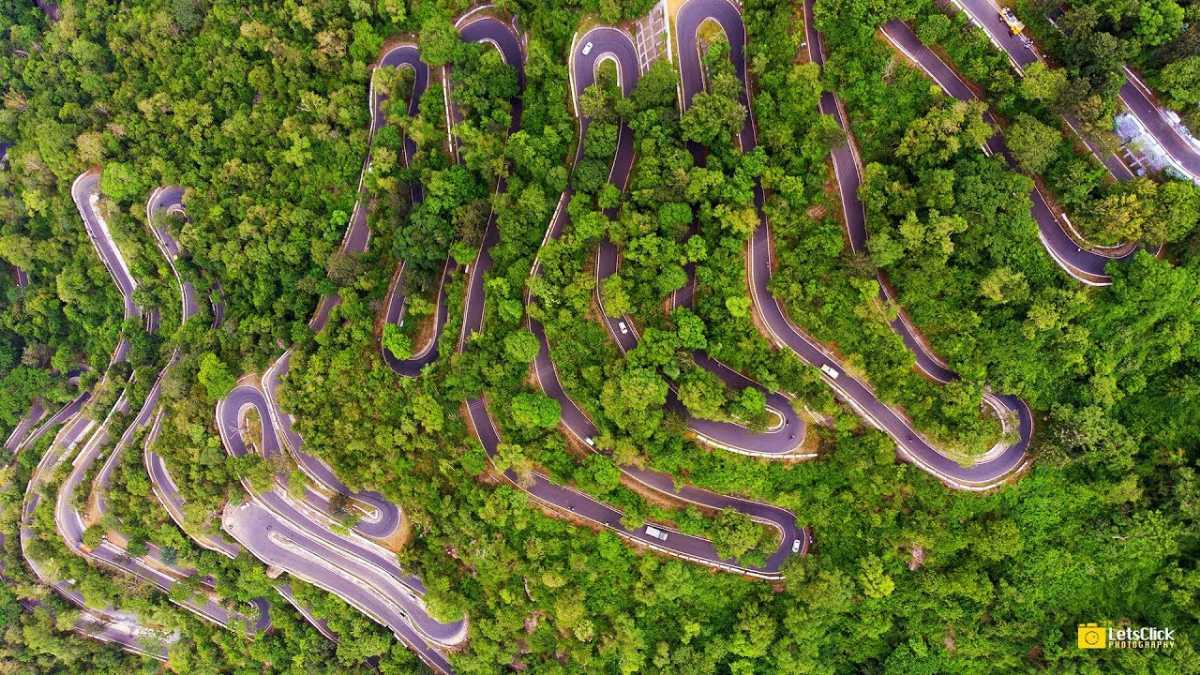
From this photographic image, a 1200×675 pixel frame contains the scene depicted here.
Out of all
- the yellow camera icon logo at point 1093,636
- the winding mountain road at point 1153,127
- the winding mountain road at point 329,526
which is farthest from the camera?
the winding mountain road at point 329,526

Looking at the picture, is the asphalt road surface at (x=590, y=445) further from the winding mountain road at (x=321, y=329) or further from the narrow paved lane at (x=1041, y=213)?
the narrow paved lane at (x=1041, y=213)

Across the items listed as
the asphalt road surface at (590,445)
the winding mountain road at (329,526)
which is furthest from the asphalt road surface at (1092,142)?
the winding mountain road at (329,526)

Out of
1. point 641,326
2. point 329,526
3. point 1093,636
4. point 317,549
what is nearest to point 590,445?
point 641,326

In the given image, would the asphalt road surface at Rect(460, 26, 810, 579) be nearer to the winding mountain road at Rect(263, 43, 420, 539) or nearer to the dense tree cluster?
the dense tree cluster

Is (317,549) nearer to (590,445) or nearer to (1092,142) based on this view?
(590,445)

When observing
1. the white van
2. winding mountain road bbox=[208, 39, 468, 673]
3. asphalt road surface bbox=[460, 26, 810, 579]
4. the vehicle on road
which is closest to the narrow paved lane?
the vehicle on road

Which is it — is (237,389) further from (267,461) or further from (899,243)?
(899,243)

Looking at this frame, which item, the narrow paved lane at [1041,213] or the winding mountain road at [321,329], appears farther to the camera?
the winding mountain road at [321,329]

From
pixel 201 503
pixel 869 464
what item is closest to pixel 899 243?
pixel 869 464
